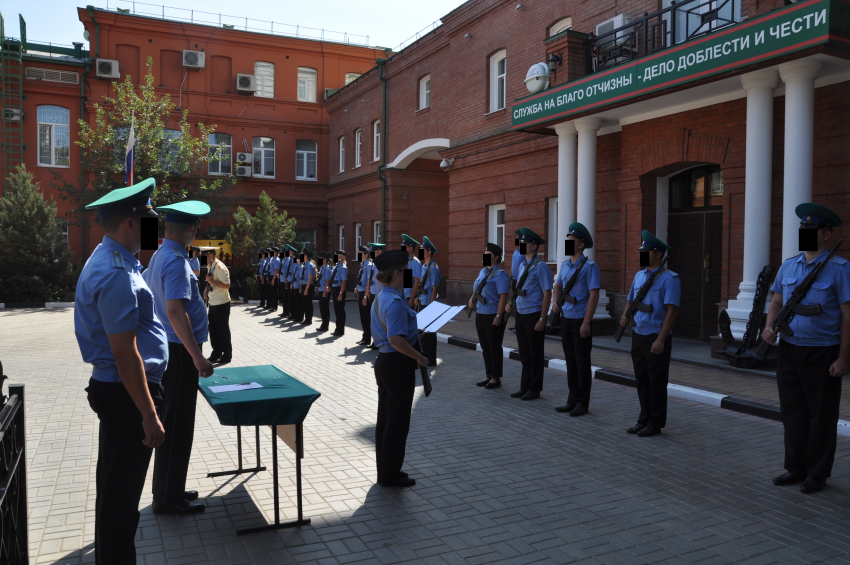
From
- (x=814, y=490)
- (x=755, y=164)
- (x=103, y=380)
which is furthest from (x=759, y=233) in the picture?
(x=103, y=380)

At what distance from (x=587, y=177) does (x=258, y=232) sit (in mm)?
16295

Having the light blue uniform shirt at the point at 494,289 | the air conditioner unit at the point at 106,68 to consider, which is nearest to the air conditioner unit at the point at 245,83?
the air conditioner unit at the point at 106,68

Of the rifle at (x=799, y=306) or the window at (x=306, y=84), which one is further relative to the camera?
the window at (x=306, y=84)

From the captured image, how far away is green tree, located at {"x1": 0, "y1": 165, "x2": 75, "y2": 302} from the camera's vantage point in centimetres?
2159

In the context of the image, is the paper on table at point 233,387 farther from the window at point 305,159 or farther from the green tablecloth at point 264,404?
the window at point 305,159

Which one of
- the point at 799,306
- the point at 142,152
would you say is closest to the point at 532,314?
the point at 799,306

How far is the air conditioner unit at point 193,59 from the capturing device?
2962 cm

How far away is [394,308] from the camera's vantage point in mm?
4945

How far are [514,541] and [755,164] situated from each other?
8.59 m

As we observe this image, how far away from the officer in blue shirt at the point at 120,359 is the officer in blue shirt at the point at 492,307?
19.4ft

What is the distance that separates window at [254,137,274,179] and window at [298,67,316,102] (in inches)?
108

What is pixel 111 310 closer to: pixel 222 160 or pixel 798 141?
pixel 798 141

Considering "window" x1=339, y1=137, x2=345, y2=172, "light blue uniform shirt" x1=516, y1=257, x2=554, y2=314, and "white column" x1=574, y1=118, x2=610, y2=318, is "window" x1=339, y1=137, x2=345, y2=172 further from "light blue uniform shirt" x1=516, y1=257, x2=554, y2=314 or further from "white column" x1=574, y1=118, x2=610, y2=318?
"light blue uniform shirt" x1=516, y1=257, x2=554, y2=314

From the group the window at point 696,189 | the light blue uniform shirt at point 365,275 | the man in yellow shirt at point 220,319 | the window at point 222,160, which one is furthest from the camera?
the window at point 222,160
